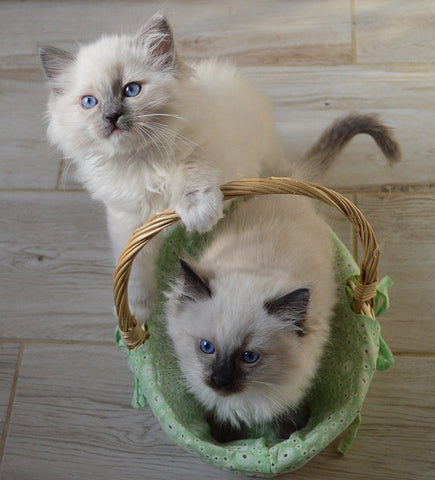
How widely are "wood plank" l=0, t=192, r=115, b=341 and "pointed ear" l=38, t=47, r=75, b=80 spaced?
575 millimetres

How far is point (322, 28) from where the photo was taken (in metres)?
1.97

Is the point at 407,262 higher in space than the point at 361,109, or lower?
lower

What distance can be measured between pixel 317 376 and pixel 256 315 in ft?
1.10

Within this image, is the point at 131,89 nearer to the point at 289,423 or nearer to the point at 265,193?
the point at 265,193

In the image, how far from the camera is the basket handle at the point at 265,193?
1025 millimetres

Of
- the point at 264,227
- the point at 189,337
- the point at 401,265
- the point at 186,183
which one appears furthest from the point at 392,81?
the point at 189,337

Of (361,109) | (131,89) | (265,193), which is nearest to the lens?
(265,193)

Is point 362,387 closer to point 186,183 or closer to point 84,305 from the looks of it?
point 186,183

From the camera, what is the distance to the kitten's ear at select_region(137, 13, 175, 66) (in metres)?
1.17

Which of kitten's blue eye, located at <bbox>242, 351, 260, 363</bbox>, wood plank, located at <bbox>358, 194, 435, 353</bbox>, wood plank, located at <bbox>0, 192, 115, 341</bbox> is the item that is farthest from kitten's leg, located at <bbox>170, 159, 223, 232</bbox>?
wood plank, located at <bbox>358, 194, 435, 353</bbox>

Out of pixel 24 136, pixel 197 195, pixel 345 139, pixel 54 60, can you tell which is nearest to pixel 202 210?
pixel 197 195

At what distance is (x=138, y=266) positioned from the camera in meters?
1.32

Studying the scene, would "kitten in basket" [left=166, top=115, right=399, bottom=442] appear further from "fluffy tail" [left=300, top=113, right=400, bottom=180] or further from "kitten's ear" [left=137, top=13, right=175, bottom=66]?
"kitten's ear" [left=137, top=13, right=175, bottom=66]

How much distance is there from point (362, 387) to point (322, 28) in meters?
1.28
